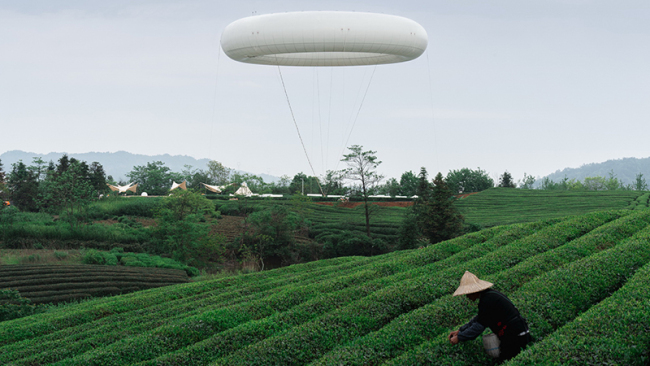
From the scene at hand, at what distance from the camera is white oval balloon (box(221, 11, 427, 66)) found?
912 inches

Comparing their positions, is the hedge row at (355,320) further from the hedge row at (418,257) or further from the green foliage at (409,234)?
the green foliage at (409,234)

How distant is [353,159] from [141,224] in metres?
17.3

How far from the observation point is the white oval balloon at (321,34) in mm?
23156

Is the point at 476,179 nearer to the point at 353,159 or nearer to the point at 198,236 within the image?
the point at 353,159

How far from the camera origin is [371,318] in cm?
853

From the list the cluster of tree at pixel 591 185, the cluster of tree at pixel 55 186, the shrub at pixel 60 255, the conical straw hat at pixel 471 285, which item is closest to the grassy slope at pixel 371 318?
the conical straw hat at pixel 471 285

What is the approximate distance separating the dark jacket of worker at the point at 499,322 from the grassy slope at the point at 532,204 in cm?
2886

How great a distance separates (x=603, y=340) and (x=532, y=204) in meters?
43.5

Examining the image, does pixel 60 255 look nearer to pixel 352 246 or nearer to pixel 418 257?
pixel 352 246

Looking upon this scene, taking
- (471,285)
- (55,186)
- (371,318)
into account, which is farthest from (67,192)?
(471,285)

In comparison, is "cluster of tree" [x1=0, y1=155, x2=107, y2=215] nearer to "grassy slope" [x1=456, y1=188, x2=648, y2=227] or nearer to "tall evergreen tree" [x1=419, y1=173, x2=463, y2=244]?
"tall evergreen tree" [x1=419, y1=173, x2=463, y2=244]

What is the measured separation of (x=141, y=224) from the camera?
113ft

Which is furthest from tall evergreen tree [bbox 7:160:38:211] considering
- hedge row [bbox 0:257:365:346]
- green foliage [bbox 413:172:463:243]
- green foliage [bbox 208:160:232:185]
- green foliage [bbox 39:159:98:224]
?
green foliage [bbox 413:172:463:243]

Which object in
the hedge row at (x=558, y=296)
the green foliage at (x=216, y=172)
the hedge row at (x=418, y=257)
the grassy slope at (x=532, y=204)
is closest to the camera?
the hedge row at (x=558, y=296)
